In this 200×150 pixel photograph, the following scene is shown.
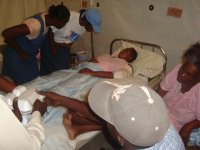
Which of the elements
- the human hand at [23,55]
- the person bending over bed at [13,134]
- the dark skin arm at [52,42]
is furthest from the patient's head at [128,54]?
the person bending over bed at [13,134]

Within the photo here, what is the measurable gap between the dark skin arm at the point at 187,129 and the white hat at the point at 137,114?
95 centimetres

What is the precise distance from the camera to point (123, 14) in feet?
11.1

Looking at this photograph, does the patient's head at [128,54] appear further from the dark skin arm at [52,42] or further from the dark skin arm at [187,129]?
the dark skin arm at [187,129]

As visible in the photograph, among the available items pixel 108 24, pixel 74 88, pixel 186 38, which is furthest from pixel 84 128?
pixel 108 24

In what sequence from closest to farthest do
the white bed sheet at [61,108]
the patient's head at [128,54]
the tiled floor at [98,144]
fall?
the white bed sheet at [61,108]
the tiled floor at [98,144]
the patient's head at [128,54]

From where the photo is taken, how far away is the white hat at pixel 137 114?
1117 mm

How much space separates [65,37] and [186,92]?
54.8 inches

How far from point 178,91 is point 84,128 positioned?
815 millimetres

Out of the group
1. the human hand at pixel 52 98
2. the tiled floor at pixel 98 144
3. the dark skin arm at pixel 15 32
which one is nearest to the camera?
the human hand at pixel 52 98

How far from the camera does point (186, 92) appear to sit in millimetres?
2121

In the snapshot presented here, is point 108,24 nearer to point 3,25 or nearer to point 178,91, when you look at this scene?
point 3,25

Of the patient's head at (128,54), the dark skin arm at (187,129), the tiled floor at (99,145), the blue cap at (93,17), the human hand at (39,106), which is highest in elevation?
the blue cap at (93,17)

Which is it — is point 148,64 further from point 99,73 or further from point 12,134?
point 12,134

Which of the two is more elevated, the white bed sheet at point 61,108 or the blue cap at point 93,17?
the blue cap at point 93,17
